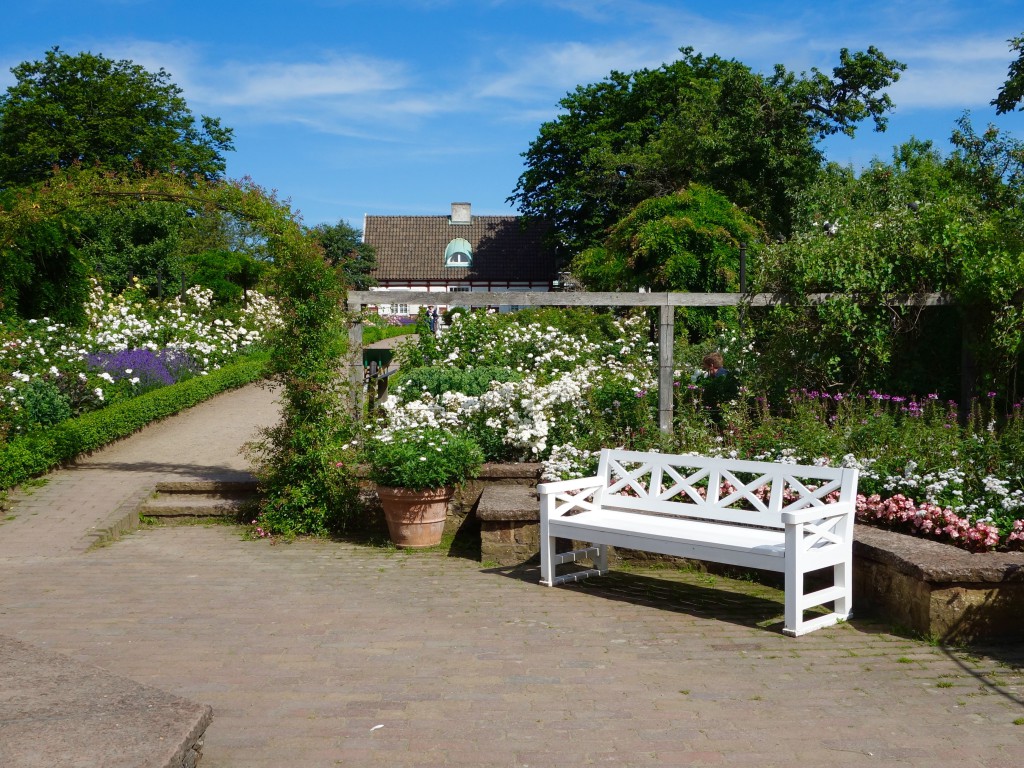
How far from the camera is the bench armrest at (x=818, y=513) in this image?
17.2ft

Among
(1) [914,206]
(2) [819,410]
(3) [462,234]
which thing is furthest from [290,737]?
(3) [462,234]

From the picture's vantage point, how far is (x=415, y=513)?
24.7ft

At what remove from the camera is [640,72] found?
117 ft

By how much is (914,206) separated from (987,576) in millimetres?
5882

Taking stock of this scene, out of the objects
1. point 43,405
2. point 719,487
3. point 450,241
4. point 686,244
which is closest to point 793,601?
point 719,487

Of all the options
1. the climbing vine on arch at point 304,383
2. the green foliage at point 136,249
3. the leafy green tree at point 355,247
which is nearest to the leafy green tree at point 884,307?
the climbing vine on arch at point 304,383

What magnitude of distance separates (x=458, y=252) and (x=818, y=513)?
2093 inches

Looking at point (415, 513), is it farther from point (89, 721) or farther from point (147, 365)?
point (147, 365)

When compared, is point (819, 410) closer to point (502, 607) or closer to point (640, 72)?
point (502, 607)

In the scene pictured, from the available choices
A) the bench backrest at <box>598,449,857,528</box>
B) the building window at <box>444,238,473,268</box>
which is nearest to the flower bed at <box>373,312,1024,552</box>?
the bench backrest at <box>598,449,857,528</box>

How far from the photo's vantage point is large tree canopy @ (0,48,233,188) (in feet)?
122

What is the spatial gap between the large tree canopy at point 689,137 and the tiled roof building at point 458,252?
1782 cm

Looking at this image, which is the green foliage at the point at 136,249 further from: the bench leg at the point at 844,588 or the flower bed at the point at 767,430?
the bench leg at the point at 844,588

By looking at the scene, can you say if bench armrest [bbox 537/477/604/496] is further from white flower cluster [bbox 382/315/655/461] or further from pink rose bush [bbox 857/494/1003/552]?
pink rose bush [bbox 857/494/1003/552]
